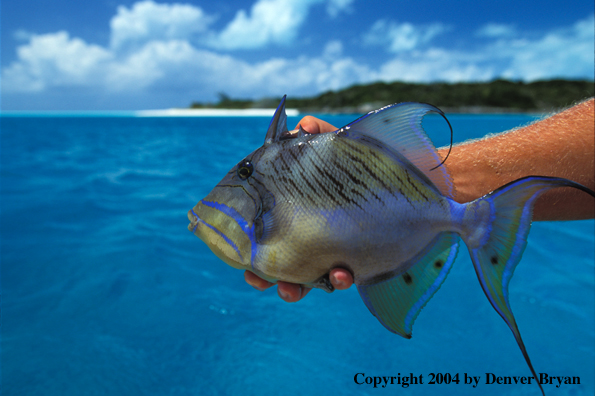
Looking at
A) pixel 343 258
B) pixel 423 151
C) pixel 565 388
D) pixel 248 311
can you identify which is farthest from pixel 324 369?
pixel 423 151

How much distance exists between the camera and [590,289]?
4285 millimetres

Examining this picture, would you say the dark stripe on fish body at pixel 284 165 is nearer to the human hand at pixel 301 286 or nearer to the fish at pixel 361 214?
the fish at pixel 361 214

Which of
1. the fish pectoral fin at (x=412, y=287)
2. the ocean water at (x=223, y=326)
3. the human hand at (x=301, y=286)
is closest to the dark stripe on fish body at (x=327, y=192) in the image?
the human hand at (x=301, y=286)

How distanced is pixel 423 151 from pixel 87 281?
14.3ft

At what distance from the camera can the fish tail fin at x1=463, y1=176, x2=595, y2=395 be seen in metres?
1.01

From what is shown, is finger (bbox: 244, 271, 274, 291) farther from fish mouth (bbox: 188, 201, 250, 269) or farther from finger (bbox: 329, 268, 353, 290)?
finger (bbox: 329, 268, 353, 290)

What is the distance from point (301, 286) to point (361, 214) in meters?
0.46

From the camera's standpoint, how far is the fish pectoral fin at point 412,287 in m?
1.18

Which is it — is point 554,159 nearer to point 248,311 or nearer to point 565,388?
point 565,388

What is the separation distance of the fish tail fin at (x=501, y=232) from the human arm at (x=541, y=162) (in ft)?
2.46

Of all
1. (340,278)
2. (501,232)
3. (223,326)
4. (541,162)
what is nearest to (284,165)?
(340,278)

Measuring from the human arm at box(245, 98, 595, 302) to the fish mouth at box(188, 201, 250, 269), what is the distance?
0.70 meters

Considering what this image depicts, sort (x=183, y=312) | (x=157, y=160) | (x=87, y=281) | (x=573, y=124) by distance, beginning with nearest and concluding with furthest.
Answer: (x=573, y=124)
(x=183, y=312)
(x=87, y=281)
(x=157, y=160)

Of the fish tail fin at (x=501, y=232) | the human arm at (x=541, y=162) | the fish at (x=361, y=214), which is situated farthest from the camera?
the human arm at (x=541, y=162)
